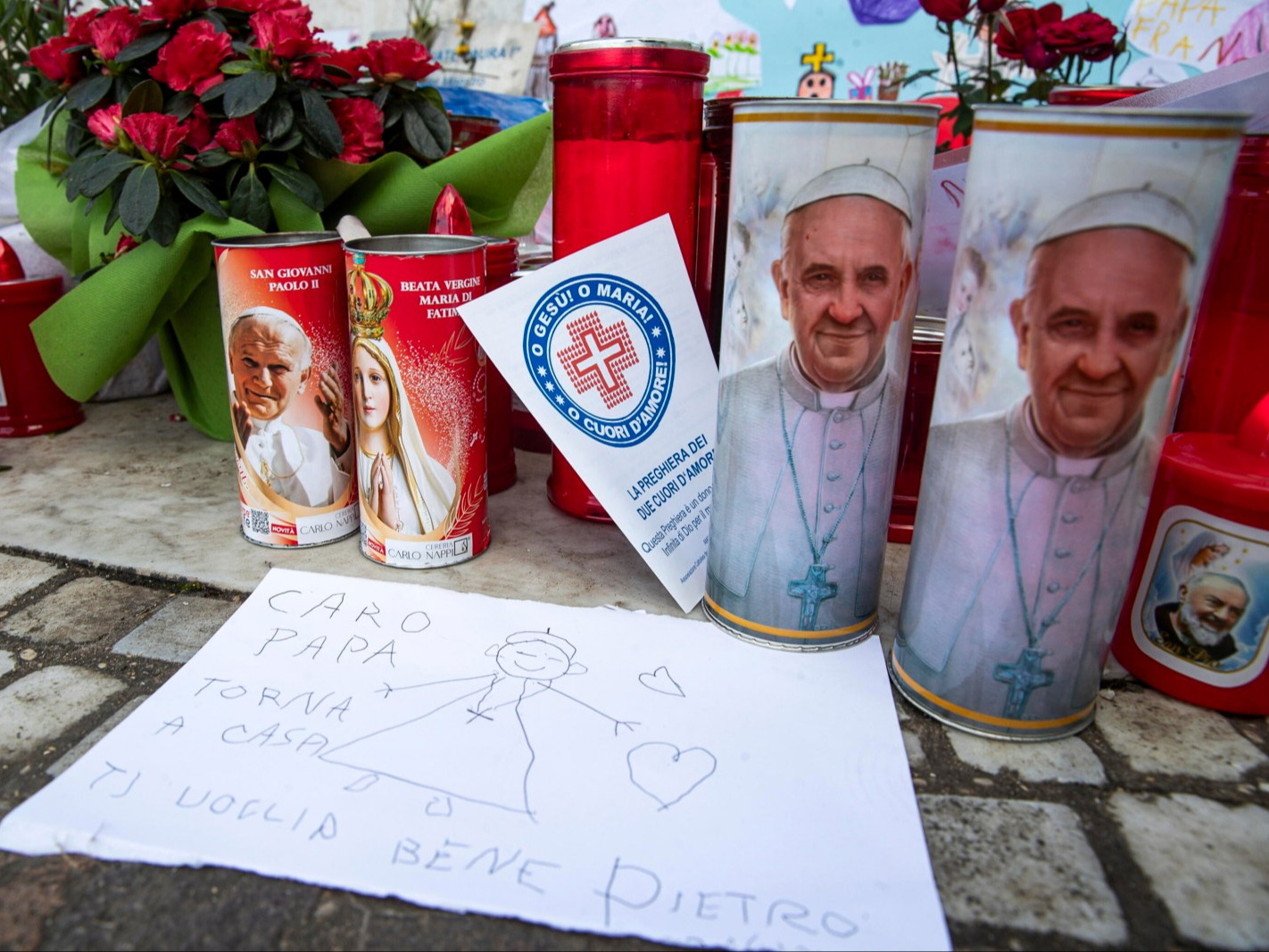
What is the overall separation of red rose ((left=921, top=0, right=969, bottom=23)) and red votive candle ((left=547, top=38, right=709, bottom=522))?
44 cm

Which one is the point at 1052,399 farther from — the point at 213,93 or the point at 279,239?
the point at 213,93

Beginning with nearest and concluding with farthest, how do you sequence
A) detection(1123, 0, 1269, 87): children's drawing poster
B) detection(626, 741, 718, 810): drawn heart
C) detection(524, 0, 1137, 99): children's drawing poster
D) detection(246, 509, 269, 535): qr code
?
detection(626, 741, 718, 810): drawn heart < detection(246, 509, 269, 535): qr code < detection(1123, 0, 1269, 87): children's drawing poster < detection(524, 0, 1137, 99): children's drawing poster

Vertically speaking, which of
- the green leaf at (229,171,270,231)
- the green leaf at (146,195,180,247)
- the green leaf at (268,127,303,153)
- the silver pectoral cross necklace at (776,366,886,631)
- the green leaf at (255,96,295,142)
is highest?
the green leaf at (255,96,295,142)

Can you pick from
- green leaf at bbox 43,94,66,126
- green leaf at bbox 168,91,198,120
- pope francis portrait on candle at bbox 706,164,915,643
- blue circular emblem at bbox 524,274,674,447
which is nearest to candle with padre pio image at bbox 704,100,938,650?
pope francis portrait on candle at bbox 706,164,915,643

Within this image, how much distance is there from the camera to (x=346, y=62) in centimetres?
114

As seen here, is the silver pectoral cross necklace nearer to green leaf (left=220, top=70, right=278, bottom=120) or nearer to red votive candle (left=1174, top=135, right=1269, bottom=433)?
red votive candle (left=1174, top=135, right=1269, bottom=433)

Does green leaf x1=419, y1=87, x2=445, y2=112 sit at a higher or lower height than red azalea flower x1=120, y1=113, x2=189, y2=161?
higher

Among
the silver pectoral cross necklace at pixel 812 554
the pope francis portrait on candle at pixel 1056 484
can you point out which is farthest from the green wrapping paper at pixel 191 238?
the pope francis portrait on candle at pixel 1056 484

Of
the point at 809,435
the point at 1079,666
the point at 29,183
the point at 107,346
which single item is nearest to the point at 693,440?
the point at 809,435

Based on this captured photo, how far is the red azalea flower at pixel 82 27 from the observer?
1.06 meters

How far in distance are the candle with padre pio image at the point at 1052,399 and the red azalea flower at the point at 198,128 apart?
87cm

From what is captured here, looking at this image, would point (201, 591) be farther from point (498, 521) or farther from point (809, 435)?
point (809, 435)

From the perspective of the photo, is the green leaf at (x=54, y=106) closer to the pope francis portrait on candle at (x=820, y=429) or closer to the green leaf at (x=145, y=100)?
the green leaf at (x=145, y=100)

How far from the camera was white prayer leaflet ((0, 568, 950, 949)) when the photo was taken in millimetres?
541
